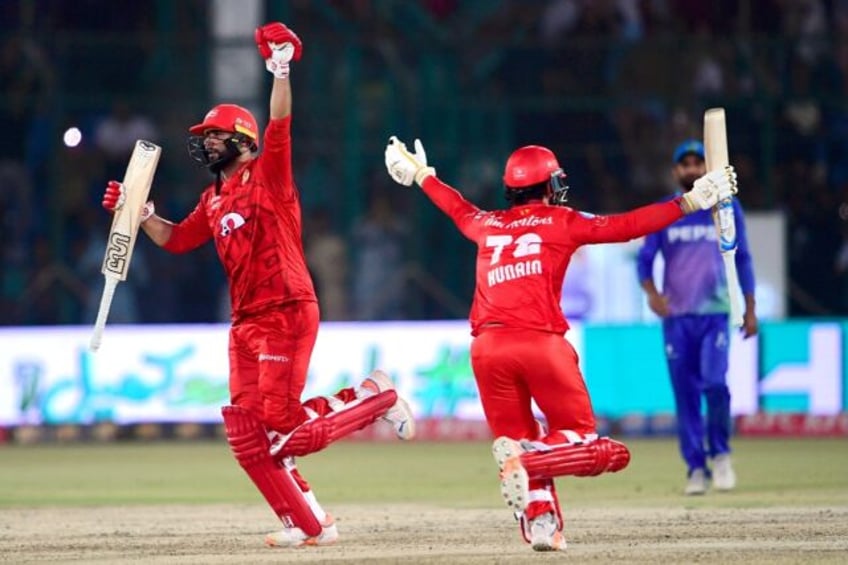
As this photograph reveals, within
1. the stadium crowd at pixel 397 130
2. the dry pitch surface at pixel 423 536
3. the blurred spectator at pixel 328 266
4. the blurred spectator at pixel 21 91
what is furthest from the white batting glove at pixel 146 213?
the blurred spectator at pixel 21 91

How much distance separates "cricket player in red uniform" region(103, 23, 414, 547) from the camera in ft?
31.7

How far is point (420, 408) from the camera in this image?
61.9 feet

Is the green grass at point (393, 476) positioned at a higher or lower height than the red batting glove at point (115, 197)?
lower

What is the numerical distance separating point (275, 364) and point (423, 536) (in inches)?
52.8

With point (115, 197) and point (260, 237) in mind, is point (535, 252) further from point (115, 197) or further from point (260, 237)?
point (115, 197)

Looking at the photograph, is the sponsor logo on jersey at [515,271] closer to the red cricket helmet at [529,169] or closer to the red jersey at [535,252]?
the red jersey at [535,252]

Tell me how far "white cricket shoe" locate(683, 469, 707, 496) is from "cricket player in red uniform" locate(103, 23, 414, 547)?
3.39 metres

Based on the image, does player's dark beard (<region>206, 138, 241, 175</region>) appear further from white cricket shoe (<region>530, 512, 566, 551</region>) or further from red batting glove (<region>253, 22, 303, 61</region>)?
white cricket shoe (<region>530, 512, 566, 551</region>)

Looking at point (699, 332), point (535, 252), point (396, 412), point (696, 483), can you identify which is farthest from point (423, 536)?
point (699, 332)

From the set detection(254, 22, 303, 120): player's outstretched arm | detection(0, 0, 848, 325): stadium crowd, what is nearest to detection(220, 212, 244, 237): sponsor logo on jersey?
detection(254, 22, 303, 120): player's outstretched arm

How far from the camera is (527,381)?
363 inches

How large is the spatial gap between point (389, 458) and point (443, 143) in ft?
13.1

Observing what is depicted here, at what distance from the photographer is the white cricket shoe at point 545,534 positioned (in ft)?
29.9

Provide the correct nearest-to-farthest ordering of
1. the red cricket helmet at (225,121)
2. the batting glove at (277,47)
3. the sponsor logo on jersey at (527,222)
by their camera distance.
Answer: the sponsor logo on jersey at (527,222)
the batting glove at (277,47)
the red cricket helmet at (225,121)
